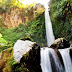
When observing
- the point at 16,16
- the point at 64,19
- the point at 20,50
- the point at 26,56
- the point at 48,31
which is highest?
the point at 16,16

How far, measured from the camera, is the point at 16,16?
16.7 metres

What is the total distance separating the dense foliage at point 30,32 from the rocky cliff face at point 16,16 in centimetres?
137

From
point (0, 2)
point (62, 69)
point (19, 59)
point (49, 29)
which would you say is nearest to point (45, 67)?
point (62, 69)

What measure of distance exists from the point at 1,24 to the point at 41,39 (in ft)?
24.5

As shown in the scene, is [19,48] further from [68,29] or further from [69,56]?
[68,29]

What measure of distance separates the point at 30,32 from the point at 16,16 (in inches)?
196

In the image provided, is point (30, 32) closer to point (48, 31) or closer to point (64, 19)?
point (48, 31)

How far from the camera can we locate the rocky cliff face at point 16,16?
16391 millimetres

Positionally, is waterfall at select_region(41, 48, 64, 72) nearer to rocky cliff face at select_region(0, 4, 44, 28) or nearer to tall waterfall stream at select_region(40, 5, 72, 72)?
tall waterfall stream at select_region(40, 5, 72, 72)

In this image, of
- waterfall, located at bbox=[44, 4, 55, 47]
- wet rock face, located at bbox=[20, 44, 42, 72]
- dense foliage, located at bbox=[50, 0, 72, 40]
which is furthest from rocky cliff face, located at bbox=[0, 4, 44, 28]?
wet rock face, located at bbox=[20, 44, 42, 72]

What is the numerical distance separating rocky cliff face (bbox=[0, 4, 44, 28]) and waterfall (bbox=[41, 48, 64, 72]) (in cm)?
1108

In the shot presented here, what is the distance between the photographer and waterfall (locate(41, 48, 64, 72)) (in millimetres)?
5844

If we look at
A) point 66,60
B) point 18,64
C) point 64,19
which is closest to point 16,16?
point 64,19

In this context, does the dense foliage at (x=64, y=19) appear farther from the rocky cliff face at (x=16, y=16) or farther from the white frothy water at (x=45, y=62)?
the rocky cliff face at (x=16, y=16)
